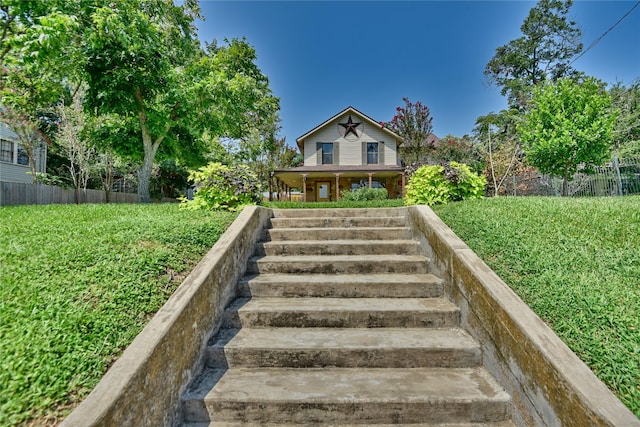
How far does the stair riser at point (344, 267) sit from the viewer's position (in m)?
3.49

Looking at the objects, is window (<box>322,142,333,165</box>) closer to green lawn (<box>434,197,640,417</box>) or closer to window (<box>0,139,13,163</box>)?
green lawn (<box>434,197,640,417</box>)

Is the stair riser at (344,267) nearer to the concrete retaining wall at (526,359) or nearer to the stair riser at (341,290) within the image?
the stair riser at (341,290)

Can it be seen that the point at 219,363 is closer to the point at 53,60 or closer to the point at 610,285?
the point at 610,285

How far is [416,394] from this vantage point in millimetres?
2051

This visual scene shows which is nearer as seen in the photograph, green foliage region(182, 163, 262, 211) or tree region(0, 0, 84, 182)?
green foliage region(182, 163, 262, 211)

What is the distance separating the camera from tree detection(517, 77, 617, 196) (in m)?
10.2

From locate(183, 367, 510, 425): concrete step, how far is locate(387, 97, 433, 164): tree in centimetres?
1734

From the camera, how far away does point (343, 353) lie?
238 cm

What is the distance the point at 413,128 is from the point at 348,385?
1805 centimetres

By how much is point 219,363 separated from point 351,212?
317cm

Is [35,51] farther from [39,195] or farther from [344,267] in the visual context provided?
[39,195]

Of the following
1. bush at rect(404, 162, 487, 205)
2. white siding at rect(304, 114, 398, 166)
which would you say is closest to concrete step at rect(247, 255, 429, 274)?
bush at rect(404, 162, 487, 205)

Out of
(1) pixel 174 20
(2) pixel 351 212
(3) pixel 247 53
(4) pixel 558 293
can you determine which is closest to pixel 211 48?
(3) pixel 247 53

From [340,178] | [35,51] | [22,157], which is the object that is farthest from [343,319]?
[22,157]
